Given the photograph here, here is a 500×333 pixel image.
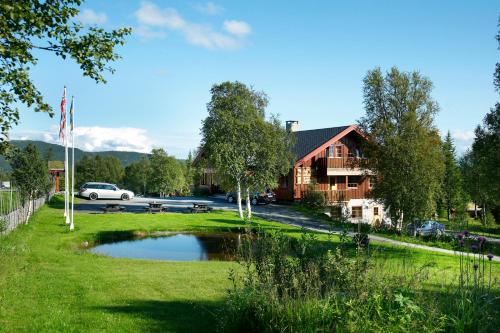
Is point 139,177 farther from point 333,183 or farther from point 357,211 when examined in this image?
point 357,211

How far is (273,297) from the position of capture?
701cm

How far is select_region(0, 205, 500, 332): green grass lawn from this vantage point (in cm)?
829

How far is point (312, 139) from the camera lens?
149 feet

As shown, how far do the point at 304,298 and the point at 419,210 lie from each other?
2078 cm

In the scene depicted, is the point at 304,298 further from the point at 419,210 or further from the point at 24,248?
the point at 419,210

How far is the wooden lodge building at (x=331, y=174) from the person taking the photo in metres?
42.6

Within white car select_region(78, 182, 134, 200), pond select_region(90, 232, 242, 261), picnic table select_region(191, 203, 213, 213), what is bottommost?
pond select_region(90, 232, 242, 261)

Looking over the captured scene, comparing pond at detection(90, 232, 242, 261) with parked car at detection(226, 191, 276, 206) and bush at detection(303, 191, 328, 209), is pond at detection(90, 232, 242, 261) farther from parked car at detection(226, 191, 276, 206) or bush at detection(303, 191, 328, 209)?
parked car at detection(226, 191, 276, 206)

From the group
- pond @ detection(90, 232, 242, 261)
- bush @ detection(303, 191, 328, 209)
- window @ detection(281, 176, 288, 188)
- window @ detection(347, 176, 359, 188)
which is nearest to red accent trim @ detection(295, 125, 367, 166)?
window @ detection(281, 176, 288, 188)

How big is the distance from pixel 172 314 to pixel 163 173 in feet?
156

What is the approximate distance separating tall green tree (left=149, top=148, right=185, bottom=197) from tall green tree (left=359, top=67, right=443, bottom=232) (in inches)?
1216

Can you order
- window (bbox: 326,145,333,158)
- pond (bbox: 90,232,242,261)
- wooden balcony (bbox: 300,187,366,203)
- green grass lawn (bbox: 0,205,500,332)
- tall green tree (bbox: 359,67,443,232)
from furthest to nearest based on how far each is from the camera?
window (bbox: 326,145,333,158), wooden balcony (bbox: 300,187,366,203), tall green tree (bbox: 359,67,443,232), pond (bbox: 90,232,242,261), green grass lawn (bbox: 0,205,500,332)

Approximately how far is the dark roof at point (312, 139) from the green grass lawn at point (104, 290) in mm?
23673

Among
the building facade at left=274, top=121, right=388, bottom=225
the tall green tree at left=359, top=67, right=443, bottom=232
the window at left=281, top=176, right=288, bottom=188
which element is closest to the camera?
the tall green tree at left=359, top=67, right=443, bottom=232
